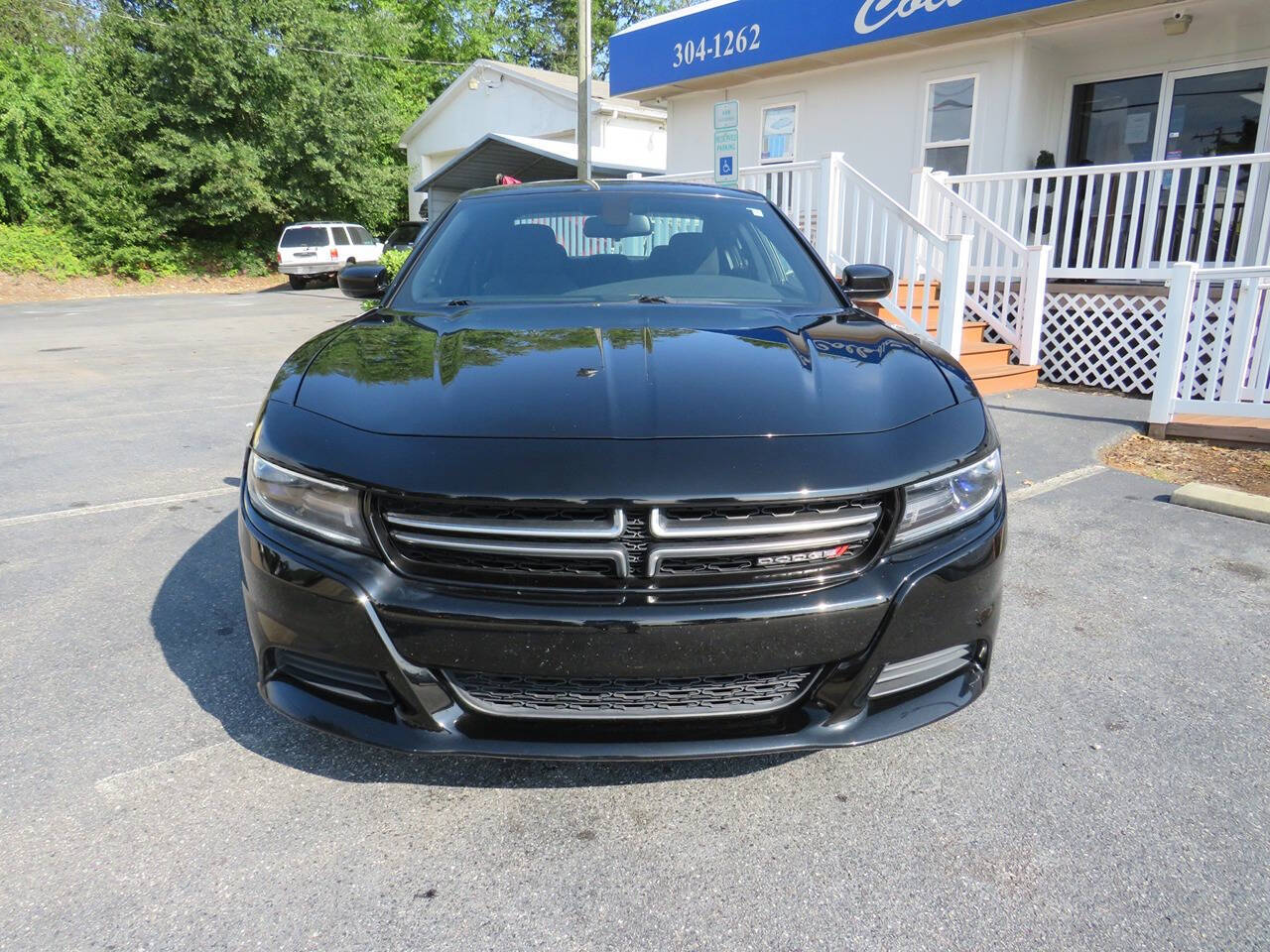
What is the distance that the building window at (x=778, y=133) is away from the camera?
12.4 m

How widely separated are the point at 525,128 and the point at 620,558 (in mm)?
24427

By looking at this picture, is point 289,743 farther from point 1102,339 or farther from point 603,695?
point 1102,339

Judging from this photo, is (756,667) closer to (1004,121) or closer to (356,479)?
(356,479)

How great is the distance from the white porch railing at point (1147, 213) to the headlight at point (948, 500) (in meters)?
6.64

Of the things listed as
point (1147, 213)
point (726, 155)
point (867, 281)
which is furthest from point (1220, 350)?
point (726, 155)

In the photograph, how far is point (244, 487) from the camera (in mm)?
2139

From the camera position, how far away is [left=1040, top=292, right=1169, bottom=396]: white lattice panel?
7984 millimetres

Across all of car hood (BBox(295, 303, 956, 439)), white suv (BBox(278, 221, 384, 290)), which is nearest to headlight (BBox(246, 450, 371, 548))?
car hood (BBox(295, 303, 956, 439))

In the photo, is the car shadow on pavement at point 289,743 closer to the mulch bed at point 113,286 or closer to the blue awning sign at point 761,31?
the blue awning sign at point 761,31

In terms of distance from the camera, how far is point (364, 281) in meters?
3.42

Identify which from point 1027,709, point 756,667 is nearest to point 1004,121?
point 1027,709

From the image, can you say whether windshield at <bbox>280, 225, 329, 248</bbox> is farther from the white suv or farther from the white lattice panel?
the white lattice panel

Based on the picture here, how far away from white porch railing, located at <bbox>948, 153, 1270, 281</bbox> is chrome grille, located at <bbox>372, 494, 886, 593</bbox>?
7163 mm

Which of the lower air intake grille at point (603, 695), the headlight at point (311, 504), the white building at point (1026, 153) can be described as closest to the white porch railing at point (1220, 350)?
the white building at point (1026, 153)
